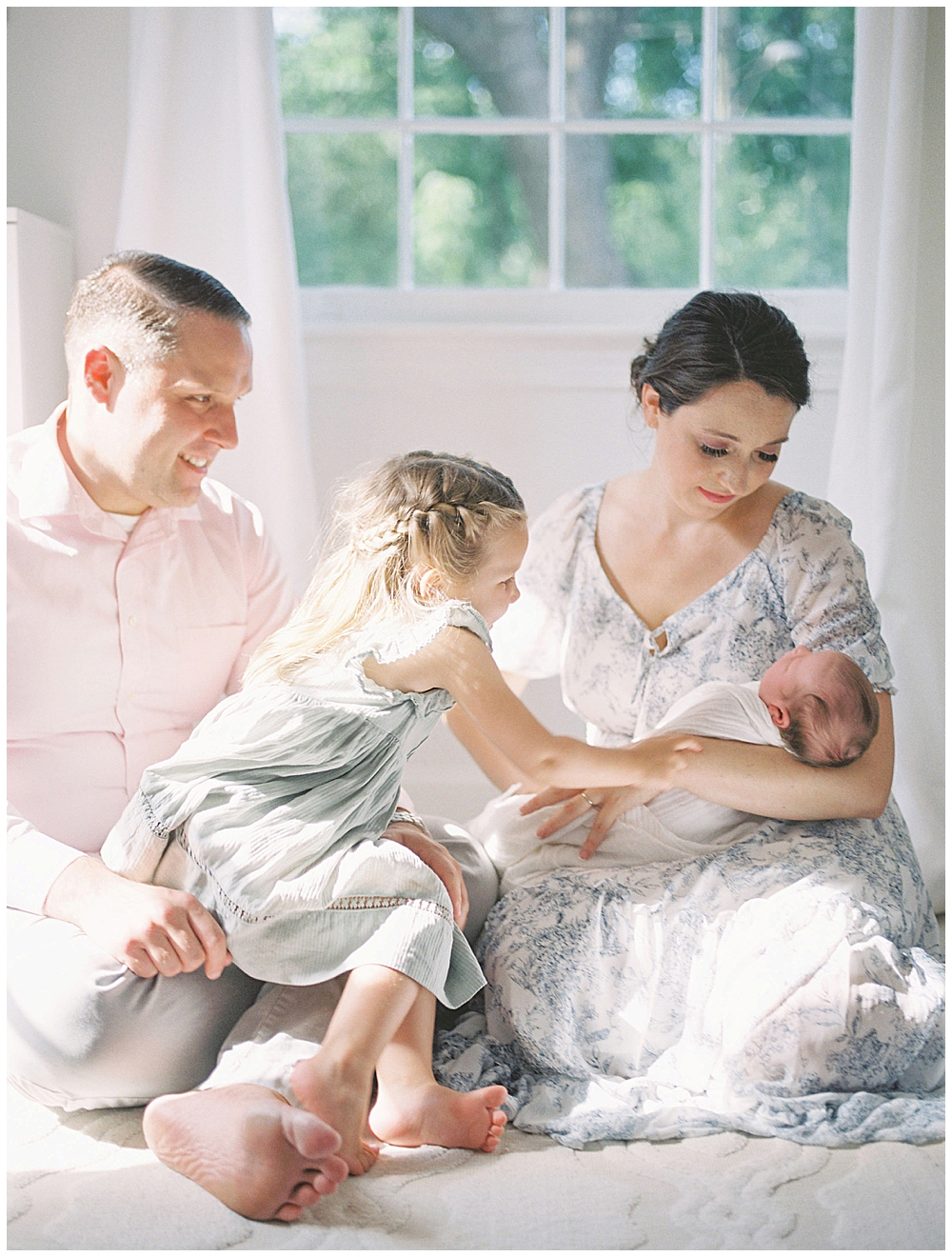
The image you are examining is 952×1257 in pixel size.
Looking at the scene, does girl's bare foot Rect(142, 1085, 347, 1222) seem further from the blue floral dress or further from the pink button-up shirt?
the pink button-up shirt

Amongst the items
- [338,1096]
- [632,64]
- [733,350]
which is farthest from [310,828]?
[632,64]

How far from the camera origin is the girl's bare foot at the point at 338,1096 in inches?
48.4

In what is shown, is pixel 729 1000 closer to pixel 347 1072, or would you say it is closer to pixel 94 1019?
pixel 347 1072

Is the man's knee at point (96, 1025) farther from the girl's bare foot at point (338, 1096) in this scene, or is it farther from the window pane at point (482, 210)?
the window pane at point (482, 210)

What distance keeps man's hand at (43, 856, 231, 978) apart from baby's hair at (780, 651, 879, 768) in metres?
0.85

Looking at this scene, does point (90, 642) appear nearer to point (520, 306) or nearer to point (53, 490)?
point (53, 490)

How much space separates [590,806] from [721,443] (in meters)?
0.58

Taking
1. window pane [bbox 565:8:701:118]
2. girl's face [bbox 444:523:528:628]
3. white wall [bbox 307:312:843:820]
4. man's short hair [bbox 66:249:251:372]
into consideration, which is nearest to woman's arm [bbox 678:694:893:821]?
girl's face [bbox 444:523:528:628]

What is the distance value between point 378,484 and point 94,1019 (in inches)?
31.3

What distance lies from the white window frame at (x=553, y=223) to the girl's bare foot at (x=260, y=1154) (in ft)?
6.20

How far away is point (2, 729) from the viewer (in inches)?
61.0

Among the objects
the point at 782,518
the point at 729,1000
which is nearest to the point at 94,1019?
the point at 729,1000

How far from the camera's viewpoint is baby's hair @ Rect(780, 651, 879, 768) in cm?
161

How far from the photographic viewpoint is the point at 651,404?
178 centimetres
